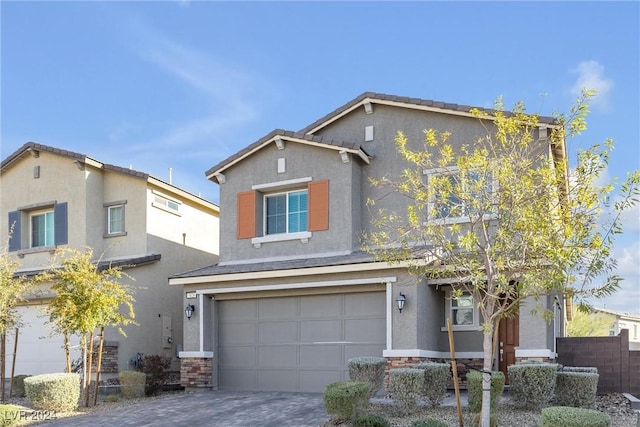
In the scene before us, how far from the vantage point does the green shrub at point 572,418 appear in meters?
8.72

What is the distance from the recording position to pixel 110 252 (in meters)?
20.4

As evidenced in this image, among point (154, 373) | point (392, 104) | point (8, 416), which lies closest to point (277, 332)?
point (154, 373)

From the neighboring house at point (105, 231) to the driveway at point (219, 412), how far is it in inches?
154

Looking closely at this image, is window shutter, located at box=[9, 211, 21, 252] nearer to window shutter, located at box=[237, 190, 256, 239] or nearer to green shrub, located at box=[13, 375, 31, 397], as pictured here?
green shrub, located at box=[13, 375, 31, 397]

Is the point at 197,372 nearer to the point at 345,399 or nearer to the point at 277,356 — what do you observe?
the point at 277,356

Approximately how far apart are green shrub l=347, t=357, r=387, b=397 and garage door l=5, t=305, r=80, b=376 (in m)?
9.46

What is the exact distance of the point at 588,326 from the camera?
2939 centimetres

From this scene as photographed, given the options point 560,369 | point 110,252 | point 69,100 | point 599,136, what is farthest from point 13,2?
point 560,369

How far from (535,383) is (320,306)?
578cm

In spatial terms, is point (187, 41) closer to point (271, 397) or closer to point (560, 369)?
point (271, 397)

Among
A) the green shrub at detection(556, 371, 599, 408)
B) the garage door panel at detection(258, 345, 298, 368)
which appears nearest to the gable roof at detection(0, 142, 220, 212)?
the garage door panel at detection(258, 345, 298, 368)

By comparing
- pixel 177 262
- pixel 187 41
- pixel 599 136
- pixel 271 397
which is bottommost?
pixel 271 397

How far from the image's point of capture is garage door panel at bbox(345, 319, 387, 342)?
1524 cm

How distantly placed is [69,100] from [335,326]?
30.3ft
